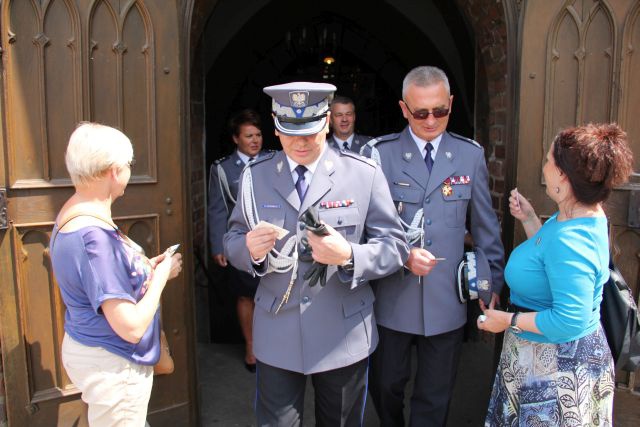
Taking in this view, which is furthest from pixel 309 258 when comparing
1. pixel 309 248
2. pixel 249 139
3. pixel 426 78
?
pixel 249 139

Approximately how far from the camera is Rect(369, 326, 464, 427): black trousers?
260cm

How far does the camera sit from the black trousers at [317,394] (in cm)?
220

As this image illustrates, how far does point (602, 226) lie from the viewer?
6.46ft

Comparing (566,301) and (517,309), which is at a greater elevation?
(566,301)

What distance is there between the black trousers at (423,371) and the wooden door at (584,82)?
89 cm

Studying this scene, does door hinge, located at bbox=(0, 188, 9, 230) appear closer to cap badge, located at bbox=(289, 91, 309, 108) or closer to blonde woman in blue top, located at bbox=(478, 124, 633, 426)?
cap badge, located at bbox=(289, 91, 309, 108)

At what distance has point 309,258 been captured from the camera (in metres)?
2.11

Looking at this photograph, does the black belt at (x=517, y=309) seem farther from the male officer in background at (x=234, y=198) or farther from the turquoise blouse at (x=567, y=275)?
the male officer in background at (x=234, y=198)

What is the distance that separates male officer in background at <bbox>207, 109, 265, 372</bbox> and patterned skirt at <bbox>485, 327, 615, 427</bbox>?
6.55 feet

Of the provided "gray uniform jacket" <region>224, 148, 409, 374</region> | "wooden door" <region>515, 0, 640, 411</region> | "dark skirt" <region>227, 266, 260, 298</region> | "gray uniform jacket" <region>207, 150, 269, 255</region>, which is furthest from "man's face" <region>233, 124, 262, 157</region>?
"wooden door" <region>515, 0, 640, 411</region>

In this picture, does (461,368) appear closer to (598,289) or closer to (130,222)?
(598,289)

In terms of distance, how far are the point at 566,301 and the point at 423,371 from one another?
36.6 inches

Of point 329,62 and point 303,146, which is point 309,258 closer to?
point 303,146

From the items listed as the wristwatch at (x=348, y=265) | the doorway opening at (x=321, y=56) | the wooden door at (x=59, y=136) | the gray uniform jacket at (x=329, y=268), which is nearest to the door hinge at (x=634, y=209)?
the gray uniform jacket at (x=329, y=268)
